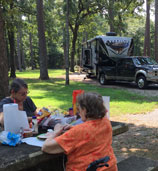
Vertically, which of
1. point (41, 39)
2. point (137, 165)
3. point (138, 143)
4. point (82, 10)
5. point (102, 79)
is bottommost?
point (138, 143)

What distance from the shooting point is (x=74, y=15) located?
2655 centimetres

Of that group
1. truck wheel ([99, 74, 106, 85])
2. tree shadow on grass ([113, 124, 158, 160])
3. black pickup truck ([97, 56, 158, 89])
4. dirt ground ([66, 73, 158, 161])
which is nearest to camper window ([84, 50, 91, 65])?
black pickup truck ([97, 56, 158, 89])

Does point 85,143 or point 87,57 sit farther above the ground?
point 87,57

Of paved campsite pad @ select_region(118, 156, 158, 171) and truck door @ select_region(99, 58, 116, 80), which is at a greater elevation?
truck door @ select_region(99, 58, 116, 80)

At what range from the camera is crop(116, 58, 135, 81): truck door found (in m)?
14.6

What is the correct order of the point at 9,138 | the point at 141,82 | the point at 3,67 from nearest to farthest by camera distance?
the point at 9,138 → the point at 3,67 → the point at 141,82

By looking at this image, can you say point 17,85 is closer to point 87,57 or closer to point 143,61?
point 143,61

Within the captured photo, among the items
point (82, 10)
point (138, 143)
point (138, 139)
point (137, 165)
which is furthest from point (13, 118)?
point (82, 10)

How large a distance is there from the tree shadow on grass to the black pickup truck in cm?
725

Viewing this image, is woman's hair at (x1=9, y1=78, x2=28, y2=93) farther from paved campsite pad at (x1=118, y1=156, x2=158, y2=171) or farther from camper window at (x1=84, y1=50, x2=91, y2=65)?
camper window at (x1=84, y1=50, x2=91, y2=65)

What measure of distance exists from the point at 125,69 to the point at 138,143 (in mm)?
9939

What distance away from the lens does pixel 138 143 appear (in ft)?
18.0

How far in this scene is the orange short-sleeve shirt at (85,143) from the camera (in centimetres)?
221

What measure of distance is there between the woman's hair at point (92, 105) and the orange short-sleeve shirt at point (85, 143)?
65mm
